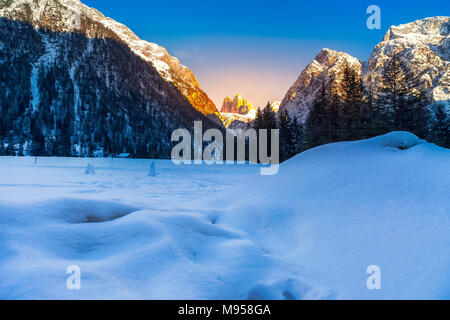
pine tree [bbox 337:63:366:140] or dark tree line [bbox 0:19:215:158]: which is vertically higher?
dark tree line [bbox 0:19:215:158]

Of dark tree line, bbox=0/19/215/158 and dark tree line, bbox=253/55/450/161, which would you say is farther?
dark tree line, bbox=0/19/215/158

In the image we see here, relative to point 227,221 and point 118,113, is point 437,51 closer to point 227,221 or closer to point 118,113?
point 118,113

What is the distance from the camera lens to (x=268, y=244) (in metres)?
3.53

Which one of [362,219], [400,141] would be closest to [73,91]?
[400,141]

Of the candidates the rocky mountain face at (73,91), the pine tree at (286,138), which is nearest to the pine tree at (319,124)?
the pine tree at (286,138)

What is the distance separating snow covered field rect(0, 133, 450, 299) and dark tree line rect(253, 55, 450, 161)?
68.6 feet

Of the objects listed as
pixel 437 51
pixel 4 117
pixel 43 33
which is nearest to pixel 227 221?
pixel 4 117

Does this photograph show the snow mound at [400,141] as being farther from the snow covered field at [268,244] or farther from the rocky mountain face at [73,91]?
the rocky mountain face at [73,91]

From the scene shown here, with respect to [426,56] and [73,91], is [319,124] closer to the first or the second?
[73,91]

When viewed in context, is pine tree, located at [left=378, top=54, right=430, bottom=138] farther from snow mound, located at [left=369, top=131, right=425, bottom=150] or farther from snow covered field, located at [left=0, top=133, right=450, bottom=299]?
snow covered field, located at [left=0, top=133, right=450, bottom=299]

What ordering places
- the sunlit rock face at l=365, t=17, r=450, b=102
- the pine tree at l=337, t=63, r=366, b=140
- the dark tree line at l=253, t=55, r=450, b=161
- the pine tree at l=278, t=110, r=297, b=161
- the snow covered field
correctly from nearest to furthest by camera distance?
the snow covered field → the dark tree line at l=253, t=55, r=450, b=161 → the pine tree at l=337, t=63, r=366, b=140 → the pine tree at l=278, t=110, r=297, b=161 → the sunlit rock face at l=365, t=17, r=450, b=102

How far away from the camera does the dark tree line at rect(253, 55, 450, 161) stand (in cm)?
2112

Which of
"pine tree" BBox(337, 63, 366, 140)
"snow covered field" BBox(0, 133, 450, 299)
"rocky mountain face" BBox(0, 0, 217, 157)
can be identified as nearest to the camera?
"snow covered field" BBox(0, 133, 450, 299)

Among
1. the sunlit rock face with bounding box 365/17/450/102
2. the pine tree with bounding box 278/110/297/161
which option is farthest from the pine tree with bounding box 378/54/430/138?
the sunlit rock face with bounding box 365/17/450/102
